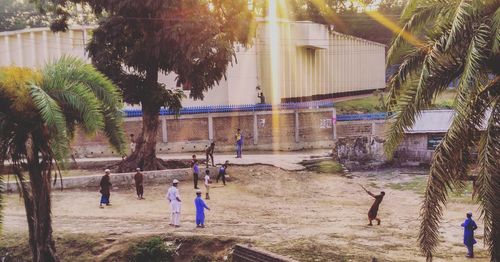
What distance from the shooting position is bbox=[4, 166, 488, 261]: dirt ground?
13055mm

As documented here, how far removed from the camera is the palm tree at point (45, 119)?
1036 cm

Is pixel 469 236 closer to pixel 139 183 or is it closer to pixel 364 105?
pixel 139 183

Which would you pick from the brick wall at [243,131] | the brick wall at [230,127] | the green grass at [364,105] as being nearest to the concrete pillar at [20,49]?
the brick wall at [243,131]

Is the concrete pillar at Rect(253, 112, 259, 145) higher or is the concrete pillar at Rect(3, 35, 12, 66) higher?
the concrete pillar at Rect(3, 35, 12, 66)

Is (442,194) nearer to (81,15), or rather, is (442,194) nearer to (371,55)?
(81,15)

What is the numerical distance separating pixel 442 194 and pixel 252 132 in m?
23.0

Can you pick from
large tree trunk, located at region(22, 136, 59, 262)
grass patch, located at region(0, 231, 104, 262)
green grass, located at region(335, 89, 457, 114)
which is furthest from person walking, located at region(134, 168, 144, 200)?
green grass, located at region(335, 89, 457, 114)

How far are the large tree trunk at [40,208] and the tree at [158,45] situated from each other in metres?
10.3

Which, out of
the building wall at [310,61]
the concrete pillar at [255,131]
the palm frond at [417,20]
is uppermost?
the building wall at [310,61]

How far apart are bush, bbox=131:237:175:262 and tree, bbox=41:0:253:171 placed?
928 cm

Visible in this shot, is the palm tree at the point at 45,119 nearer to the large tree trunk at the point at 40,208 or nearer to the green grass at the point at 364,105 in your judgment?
the large tree trunk at the point at 40,208

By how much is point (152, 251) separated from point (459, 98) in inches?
339

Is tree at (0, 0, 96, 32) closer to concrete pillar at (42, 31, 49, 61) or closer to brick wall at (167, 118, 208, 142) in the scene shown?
concrete pillar at (42, 31, 49, 61)

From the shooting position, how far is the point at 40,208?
1138cm
